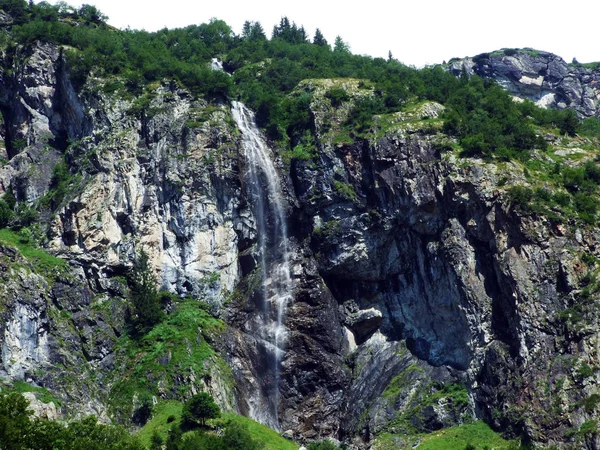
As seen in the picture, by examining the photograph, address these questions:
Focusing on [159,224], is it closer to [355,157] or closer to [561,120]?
[355,157]

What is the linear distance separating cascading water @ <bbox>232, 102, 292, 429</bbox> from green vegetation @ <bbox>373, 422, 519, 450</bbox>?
35.1 ft

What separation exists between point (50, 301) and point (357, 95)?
128 ft

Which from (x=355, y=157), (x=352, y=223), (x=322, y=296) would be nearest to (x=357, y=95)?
(x=355, y=157)

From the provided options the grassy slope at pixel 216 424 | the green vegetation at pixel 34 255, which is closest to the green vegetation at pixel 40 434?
the grassy slope at pixel 216 424

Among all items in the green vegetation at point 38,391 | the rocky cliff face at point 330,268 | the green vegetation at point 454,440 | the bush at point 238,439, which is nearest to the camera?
the bush at point 238,439

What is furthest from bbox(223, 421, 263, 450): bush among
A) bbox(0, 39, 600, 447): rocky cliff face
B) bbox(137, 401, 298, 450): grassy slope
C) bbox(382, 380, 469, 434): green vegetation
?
bbox(382, 380, 469, 434): green vegetation

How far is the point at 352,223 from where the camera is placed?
287 feet

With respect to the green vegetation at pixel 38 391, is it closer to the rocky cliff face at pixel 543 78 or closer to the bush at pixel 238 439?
the bush at pixel 238 439

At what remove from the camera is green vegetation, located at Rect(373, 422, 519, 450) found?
72438mm

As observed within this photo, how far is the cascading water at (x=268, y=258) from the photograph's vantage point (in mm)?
82562

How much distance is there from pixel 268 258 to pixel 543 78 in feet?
272

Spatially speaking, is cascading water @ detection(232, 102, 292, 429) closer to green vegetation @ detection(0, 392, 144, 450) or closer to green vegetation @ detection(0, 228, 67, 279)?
green vegetation @ detection(0, 228, 67, 279)

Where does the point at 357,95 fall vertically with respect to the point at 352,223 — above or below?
above

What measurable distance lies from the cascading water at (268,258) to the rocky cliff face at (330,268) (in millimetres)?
826
